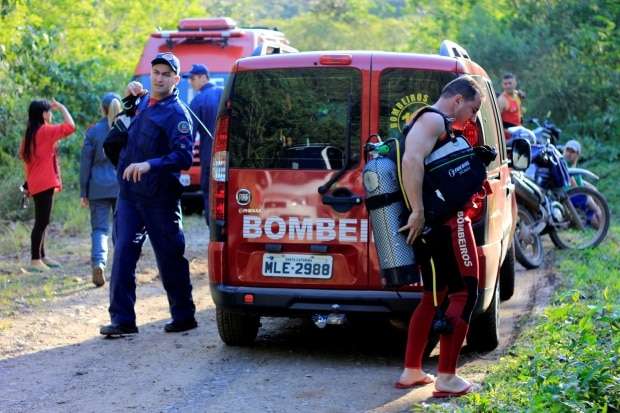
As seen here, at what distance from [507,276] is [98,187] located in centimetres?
381

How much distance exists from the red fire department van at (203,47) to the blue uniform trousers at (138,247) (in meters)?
7.57

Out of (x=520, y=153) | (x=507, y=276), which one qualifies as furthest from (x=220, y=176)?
(x=507, y=276)

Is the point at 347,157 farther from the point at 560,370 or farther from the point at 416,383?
the point at 560,370

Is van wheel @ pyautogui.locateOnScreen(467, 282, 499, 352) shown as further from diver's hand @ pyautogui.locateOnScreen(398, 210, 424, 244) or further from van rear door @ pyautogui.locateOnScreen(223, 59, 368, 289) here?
diver's hand @ pyautogui.locateOnScreen(398, 210, 424, 244)

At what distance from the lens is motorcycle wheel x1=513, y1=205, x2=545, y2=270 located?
11383mm

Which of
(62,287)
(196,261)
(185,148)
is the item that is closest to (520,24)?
(196,261)

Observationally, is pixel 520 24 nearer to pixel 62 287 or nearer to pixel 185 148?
pixel 62 287

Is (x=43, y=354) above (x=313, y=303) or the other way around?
the other way around

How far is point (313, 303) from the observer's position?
7141 mm

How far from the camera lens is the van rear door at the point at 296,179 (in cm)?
713

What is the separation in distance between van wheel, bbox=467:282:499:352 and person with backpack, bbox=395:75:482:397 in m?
1.12

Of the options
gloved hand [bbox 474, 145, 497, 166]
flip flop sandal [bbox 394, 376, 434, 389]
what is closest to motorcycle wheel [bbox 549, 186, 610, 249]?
flip flop sandal [bbox 394, 376, 434, 389]

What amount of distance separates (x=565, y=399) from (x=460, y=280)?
1174mm

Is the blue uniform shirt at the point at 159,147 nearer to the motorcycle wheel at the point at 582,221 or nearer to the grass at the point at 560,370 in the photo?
the grass at the point at 560,370
